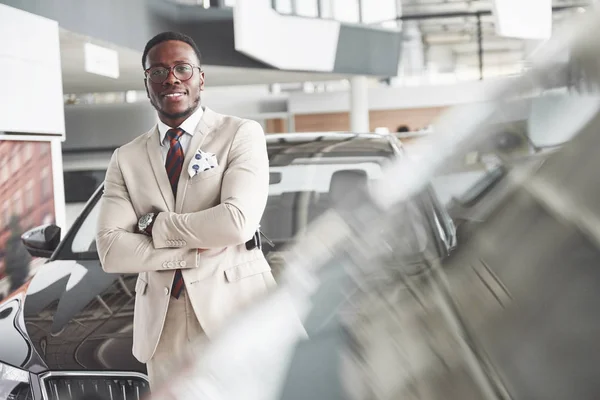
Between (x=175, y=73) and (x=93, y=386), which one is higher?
(x=175, y=73)

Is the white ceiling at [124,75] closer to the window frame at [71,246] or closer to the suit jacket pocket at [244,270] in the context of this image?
the window frame at [71,246]

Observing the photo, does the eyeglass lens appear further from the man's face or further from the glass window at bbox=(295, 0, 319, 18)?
the glass window at bbox=(295, 0, 319, 18)

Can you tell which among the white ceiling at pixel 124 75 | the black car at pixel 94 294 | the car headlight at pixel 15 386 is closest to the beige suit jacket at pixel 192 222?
the black car at pixel 94 294

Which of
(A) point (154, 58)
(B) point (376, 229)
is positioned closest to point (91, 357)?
(A) point (154, 58)

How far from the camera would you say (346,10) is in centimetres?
1353

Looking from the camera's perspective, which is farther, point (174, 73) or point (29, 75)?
point (29, 75)

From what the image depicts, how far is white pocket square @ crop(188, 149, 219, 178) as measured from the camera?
1568 millimetres

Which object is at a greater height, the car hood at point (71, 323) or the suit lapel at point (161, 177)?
the suit lapel at point (161, 177)

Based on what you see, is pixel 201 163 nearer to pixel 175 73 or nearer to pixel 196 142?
pixel 196 142

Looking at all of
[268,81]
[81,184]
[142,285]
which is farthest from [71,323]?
[268,81]

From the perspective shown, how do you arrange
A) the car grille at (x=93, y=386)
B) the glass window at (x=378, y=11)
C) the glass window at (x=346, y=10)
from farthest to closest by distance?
the glass window at (x=378, y=11) < the glass window at (x=346, y=10) < the car grille at (x=93, y=386)

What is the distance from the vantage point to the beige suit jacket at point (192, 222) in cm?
153

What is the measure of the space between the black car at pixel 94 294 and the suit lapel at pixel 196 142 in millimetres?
298

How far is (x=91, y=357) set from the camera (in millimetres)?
1828
